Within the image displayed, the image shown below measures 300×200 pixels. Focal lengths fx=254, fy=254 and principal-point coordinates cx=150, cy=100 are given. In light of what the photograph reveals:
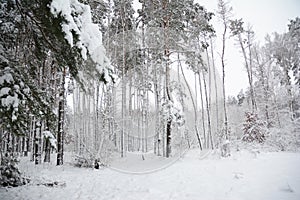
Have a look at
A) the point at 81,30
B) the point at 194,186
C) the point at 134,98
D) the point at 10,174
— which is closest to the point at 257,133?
the point at 194,186

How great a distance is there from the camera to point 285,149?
12531 mm

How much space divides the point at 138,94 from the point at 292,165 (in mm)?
13884

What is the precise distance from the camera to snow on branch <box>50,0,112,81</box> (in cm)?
363

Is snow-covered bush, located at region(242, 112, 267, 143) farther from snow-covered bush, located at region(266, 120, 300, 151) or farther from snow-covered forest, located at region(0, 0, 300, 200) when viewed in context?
snow-covered bush, located at region(266, 120, 300, 151)

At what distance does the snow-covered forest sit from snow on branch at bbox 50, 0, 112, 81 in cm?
2

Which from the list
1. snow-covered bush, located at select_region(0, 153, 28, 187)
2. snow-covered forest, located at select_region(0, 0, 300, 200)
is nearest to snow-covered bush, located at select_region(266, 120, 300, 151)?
snow-covered forest, located at select_region(0, 0, 300, 200)

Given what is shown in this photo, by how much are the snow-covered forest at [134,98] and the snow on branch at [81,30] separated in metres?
0.02

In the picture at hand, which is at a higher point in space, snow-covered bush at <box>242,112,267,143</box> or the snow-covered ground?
snow-covered bush at <box>242,112,267,143</box>

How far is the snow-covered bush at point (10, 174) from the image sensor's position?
723 cm

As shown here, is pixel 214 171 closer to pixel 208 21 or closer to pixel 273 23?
pixel 273 23

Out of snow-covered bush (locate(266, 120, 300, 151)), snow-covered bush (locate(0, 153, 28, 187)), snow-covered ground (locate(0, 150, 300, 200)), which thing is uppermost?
snow-covered bush (locate(266, 120, 300, 151))

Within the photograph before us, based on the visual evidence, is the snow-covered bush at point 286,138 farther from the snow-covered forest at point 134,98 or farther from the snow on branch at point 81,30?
the snow on branch at point 81,30

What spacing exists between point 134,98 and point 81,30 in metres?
17.8

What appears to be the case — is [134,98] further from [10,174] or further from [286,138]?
[10,174]
